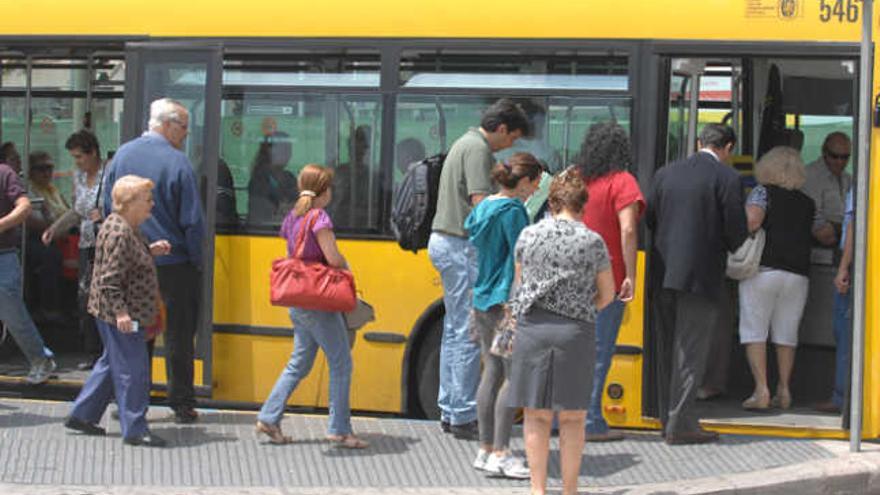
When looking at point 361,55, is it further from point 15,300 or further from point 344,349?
point 15,300

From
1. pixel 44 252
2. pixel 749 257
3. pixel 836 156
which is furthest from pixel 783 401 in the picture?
pixel 44 252

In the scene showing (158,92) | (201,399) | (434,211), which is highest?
(158,92)

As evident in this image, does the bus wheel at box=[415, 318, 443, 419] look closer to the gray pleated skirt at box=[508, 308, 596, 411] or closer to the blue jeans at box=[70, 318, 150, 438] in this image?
the blue jeans at box=[70, 318, 150, 438]

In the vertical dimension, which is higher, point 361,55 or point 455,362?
point 361,55

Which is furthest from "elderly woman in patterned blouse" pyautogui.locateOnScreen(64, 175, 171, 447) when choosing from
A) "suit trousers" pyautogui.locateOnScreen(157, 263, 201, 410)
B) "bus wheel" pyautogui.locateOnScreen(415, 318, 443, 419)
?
"bus wheel" pyautogui.locateOnScreen(415, 318, 443, 419)

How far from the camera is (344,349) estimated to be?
8164mm

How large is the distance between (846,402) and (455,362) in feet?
7.43

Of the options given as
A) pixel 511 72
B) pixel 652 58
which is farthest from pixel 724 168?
pixel 511 72

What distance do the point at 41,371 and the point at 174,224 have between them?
201cm

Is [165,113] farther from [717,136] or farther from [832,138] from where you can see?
[832,138]

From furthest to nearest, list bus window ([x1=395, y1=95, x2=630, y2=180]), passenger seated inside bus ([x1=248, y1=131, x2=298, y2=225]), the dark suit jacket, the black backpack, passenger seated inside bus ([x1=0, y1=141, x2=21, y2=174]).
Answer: passenger seated inside bus ([x1=0, y1=141, x2=21, y2=174]) → passenger seated inside bus ([x1=248, y1=131, x2=298, y2=225]) → bus window ([x1=395, y1=95, x2=630, y2=180]) → the black backpack → the dark suit jacket

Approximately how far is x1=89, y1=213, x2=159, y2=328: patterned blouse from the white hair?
773mm

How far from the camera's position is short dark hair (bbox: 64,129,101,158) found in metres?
10.9

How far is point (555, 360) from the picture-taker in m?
6.96
